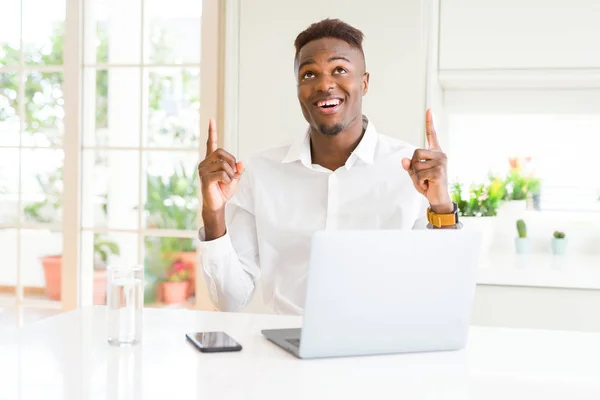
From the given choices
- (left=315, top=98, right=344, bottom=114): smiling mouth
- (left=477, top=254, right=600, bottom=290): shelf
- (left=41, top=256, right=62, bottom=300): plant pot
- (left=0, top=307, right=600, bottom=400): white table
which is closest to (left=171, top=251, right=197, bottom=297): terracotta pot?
(left=41, top=256, right=62, bottom=300): plant pot

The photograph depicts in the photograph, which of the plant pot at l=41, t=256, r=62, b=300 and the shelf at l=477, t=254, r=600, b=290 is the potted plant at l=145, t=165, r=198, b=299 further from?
the shelf at l=477, t=254, r=600, b=290

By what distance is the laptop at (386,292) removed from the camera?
1.28 meters

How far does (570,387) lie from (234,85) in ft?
6.62

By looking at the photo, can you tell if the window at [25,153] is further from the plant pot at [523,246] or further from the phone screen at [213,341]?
the phone screen at [213,341]

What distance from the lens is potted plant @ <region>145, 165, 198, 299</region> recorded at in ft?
16.3

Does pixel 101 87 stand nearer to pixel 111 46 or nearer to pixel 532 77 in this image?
pixel 111 46

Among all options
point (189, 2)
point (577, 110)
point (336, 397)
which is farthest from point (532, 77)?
point (189, 2)

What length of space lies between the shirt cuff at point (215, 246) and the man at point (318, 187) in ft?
0.38

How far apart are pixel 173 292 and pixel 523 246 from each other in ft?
8.77

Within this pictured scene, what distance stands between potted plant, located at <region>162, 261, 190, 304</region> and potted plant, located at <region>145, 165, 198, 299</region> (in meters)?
0.03

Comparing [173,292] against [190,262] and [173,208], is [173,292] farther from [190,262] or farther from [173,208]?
[173,208]

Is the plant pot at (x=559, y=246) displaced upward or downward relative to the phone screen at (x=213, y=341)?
upward

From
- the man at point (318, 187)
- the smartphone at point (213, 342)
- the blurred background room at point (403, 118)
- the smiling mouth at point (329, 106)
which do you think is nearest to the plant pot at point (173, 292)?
the blurred background room at point (403, 118)

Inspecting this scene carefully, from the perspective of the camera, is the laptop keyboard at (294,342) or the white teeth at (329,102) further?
the white teeth at (329,102)
